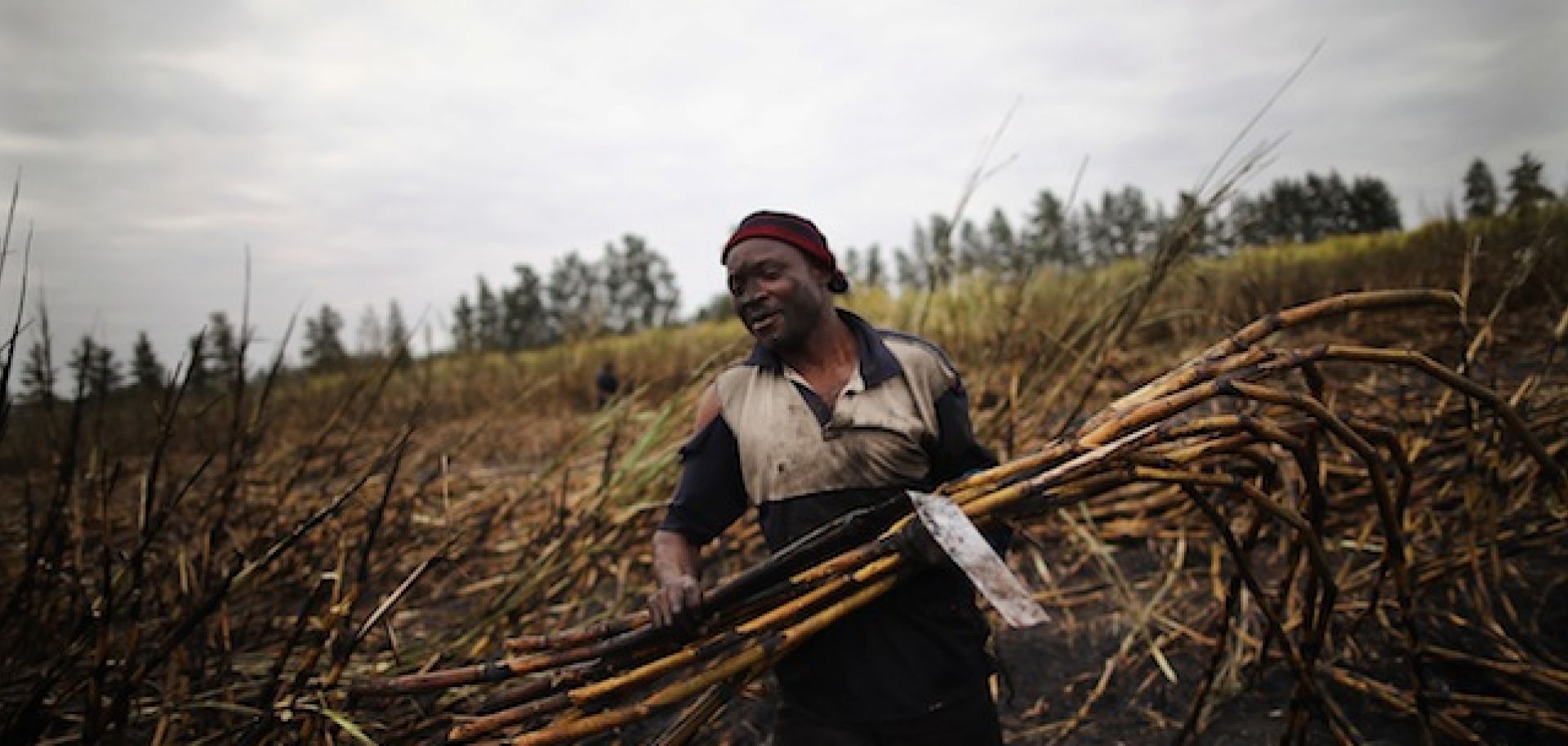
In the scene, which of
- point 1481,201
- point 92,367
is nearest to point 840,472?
point 92,367

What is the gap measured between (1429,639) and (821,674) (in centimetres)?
193

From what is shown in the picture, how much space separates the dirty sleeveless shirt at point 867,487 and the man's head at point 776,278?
0.27 ft

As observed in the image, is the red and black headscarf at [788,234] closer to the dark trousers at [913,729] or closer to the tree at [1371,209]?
the dark trousers at [913,729]

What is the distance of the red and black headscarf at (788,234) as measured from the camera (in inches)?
51.2

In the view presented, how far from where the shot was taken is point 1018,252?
12.3 feet

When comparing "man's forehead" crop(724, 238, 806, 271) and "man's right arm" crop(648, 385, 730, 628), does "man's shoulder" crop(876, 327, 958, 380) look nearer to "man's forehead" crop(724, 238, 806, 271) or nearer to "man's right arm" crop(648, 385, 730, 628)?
"man's forehead" crop(724, 238, 806, 271)

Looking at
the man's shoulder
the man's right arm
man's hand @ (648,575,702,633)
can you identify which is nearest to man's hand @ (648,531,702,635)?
man's hand @ (648,575,702,633)

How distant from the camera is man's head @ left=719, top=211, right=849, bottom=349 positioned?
4.20 feet

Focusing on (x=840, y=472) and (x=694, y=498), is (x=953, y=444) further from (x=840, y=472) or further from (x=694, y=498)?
(x=694, y=498)

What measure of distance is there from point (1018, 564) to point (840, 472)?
198cm

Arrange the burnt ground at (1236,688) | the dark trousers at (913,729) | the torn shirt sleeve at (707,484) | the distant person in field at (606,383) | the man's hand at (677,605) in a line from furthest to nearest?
1. the distant person in field at (606,383)
2. the burnt ground at (1236,688)
3. the torn shirt sleeve at (707,484)
4. the dark trousers at (913,729)
5. the man's hand at (677,605)

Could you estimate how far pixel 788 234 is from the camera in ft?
4.26

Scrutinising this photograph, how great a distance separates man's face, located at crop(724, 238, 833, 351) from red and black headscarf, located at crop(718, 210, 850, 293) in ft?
0.04

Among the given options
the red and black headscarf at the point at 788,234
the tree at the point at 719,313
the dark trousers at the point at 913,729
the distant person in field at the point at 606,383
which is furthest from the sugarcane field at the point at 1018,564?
the tree at the point at 719,313
